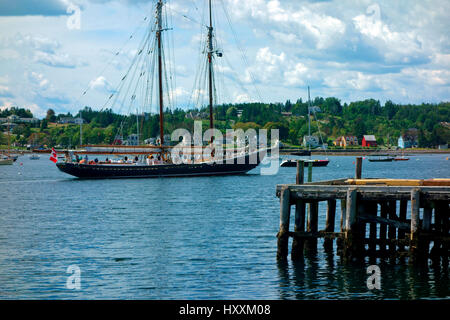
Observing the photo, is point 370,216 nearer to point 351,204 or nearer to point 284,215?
point 351,204

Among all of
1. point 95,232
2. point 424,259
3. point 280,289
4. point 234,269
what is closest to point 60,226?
point 95,232

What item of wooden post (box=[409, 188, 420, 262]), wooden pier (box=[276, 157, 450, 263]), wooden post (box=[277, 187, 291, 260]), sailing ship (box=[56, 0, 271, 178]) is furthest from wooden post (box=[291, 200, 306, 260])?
sailing ship (box=[56, 0, 271, 178])

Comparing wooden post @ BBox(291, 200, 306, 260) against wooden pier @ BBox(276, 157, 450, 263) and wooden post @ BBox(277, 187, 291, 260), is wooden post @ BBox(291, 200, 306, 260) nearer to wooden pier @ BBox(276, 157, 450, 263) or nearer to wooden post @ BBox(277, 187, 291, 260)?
wooden pier @ BBox(276, 157, 450, 263)

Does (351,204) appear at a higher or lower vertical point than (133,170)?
higher

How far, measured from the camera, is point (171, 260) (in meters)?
28.8

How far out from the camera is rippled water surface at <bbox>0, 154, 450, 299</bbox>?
76.3 ft

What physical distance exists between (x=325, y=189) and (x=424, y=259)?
16.0 ft

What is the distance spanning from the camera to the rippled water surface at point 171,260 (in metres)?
23.3

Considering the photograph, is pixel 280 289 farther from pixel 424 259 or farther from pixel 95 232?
pixel 95 232

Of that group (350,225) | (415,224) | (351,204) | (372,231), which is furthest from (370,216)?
(372,231)

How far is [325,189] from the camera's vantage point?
24609 millimetres

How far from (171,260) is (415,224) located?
11022mm

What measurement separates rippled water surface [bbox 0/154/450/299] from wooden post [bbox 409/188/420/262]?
1.16 meters

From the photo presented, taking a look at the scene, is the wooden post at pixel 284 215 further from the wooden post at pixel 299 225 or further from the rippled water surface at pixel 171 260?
the rippled water surface at pixel 171 260
